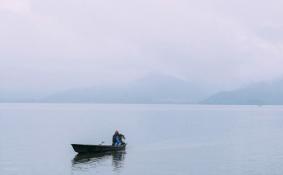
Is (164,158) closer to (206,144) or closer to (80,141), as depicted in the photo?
(206,144)

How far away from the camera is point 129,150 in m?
76.7

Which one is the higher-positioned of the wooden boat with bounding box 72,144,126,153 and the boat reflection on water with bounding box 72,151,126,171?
the wooden boat with bounding box 72,144,126,153

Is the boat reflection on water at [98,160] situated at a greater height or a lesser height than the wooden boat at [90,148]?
lesser

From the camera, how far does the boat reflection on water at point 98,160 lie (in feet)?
189

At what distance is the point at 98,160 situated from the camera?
206 feet

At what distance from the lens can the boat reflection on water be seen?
189ft

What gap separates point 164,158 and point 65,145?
25217 millimetres

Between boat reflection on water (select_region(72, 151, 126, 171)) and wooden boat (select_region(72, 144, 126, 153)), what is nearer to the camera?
boat reflection on water (select_region(72, 151, 126, 171))

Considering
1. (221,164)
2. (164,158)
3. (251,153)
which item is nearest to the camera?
(221,164)

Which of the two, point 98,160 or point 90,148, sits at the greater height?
point 90,148

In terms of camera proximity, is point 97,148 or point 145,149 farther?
point 145,149

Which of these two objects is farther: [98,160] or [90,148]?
[90,148]

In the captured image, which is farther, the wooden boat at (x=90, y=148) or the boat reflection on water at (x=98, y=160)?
the wooden boat at (x=90, y=148)

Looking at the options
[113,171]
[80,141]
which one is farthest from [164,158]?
[80,141]
